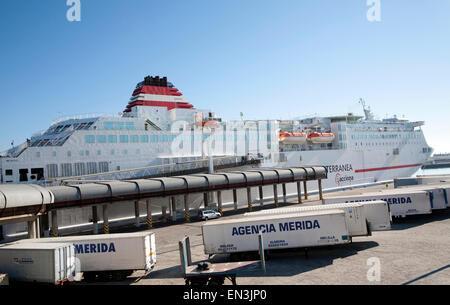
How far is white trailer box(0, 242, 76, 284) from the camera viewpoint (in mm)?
14828

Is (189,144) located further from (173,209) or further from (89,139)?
(89,139)

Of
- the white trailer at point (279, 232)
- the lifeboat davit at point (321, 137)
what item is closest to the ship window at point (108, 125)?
the white trailer at point (279, 232)

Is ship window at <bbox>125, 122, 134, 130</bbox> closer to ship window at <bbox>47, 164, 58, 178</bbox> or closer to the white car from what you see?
ship window at <bbox>47, 164, 58, 178</bbox>

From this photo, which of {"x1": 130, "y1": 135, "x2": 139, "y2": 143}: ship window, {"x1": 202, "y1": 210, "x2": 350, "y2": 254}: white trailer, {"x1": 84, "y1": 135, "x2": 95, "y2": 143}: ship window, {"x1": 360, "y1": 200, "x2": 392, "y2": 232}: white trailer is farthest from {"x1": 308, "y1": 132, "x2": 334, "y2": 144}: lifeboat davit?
{"x1": 202, "y1": 210, "x2": 350, "y2": 254}: white trailer

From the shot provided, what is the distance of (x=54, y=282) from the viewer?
48.3ft

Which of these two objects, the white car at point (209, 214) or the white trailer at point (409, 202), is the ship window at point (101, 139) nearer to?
the white car at point (209, 214)

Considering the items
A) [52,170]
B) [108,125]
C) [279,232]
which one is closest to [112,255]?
[279,232]

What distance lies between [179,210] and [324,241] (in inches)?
944

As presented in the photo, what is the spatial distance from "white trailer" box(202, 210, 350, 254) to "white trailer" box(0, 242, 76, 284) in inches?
290

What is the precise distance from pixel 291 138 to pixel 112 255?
139ft

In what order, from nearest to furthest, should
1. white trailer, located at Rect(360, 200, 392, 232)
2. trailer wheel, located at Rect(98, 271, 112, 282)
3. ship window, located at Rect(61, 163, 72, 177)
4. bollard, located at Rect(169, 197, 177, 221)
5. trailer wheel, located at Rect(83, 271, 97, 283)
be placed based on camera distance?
trailer wheel, located at Rect(98, 271, 112, 282)
trailer wheel, located at Rect(83, 271, 97, 283)
white trailer, located at Rect(360, 200, 392, 232)
ship window, located at Rect(61, 163, 72, 177)
bollard, located at Rect(169, 197, 177, 221)

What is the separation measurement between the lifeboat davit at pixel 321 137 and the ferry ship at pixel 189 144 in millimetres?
178

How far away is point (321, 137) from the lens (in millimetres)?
58281

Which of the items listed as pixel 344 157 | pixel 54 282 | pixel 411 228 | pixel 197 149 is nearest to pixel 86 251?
pixel 54 282
